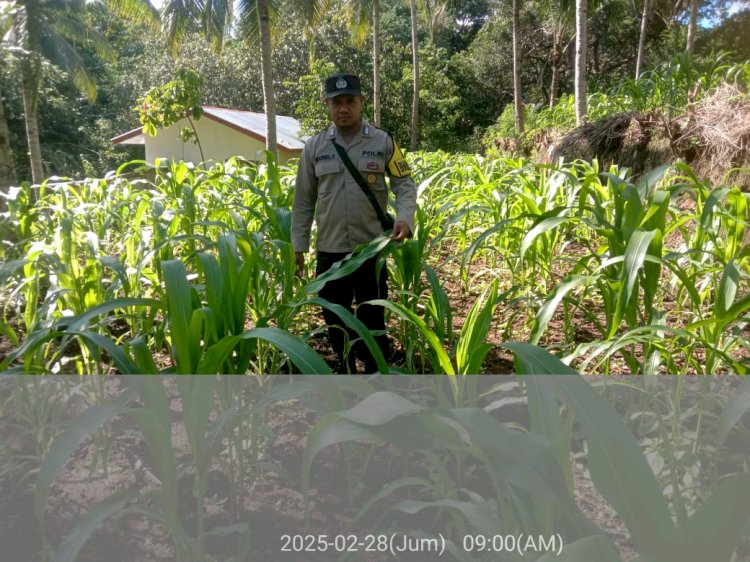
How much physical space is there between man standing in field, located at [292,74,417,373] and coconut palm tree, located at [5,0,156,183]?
12.8 m

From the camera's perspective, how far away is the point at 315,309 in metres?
2.70

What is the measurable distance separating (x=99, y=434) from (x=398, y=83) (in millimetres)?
19243

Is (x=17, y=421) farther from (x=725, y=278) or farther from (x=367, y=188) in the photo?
(x=725, y=278)

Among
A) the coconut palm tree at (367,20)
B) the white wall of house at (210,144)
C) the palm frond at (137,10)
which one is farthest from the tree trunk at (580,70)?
the palm frond at (137,10)

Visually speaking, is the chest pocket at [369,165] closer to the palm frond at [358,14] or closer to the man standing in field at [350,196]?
the man standing in field at [350,196]

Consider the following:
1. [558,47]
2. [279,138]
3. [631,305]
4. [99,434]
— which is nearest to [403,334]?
[631,305]

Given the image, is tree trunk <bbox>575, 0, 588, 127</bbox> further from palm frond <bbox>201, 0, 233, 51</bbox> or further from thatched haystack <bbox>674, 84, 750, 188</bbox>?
palm frond <bbox>201, 0, 233, 51</bbox>

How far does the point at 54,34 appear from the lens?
56.3ft

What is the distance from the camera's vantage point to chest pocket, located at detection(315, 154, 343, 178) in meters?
2.11

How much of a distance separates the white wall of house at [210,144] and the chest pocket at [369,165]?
1280 centimetres

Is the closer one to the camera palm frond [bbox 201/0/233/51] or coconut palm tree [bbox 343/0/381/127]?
palm frond [bbox 201/0/233/51]

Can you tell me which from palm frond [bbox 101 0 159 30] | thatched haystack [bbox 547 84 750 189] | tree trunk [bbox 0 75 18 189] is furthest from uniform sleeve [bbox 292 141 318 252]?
palm frond [bbox 101 0 159 30]

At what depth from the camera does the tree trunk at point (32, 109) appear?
11.0 meters

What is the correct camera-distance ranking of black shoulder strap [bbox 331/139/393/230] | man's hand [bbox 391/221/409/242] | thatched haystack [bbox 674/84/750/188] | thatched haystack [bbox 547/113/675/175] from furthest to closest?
thatched haystack [bbox 547/113/675/175]
thatched haystack [bbox 674/84/750/188]
black shoulder strap [bbox 331/139/393/230]
man's hand [bbox 391/221/409/242]
